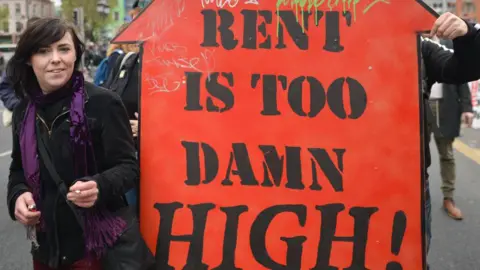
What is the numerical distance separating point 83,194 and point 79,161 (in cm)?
14

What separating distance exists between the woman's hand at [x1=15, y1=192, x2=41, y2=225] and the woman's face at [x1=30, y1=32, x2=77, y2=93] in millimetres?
378

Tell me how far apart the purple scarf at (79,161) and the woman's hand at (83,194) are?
0.21ft

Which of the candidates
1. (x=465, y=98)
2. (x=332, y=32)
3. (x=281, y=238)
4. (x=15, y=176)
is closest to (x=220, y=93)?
(x=332, y=32)

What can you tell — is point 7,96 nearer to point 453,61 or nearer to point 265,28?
point 265,28

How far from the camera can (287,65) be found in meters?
1.96

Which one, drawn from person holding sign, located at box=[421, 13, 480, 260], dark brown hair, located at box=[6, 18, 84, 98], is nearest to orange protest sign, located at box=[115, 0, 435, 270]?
person holding sign, located at box=[421, 13, 480, 260]

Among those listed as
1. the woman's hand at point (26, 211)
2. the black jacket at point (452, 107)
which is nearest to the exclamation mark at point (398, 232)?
the woman's hand at point (26, 211)

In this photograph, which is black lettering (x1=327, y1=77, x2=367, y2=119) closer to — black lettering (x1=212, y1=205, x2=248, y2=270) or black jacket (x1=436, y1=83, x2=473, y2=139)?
black lettering (x1=212, y1=205, x2=248, y2=270)

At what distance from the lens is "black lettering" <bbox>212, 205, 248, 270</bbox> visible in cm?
197

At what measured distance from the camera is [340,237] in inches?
76.7

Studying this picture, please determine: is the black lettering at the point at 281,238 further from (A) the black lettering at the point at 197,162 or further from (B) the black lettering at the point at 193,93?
(B) the black lettering at the point at 193,93

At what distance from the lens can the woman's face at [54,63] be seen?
5.90 feet

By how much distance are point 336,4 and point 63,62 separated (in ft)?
3.21

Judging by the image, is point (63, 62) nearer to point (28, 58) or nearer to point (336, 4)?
point (28, 58)
